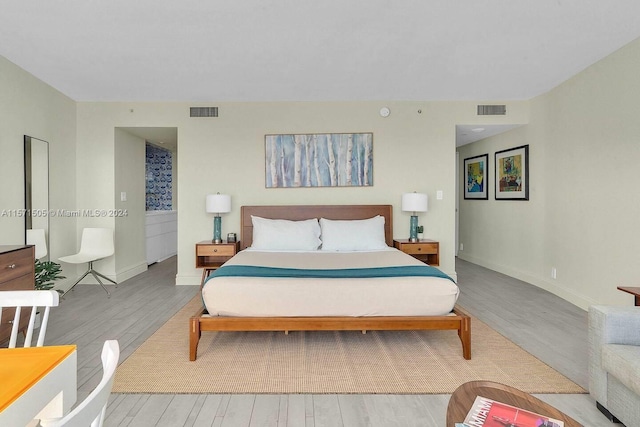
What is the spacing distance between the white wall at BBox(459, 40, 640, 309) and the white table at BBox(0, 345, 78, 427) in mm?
4267

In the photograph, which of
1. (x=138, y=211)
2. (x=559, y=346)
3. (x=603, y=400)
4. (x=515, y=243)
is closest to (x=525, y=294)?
(x=515, y=243)

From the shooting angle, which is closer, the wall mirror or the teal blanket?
the teal blanket

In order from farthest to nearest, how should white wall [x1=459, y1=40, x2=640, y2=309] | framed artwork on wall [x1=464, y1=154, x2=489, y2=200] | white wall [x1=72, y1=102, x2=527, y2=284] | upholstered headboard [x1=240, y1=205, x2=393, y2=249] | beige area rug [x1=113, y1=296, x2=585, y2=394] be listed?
framed artwork on wall [x1=464, y1=154, x2=489, y2=200] → white wall [x1=72, y1=102, x2=527, y2=284] → upholstered headboard [x1=240, y1=205, x2=393, y2=249] → white wall [x1=459, y1=40, x2=640, y2=309] → beige area rug [x1=113, y1=296, x2=585, y2=394]

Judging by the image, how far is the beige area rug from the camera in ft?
7.88

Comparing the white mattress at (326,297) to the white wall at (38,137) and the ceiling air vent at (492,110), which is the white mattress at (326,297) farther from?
the ceiling air vent at (492,110)

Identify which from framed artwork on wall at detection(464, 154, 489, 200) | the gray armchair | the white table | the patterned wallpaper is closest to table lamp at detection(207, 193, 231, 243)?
the patterned wallpaper

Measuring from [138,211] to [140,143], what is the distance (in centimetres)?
111

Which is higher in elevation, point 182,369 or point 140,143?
point 140,143

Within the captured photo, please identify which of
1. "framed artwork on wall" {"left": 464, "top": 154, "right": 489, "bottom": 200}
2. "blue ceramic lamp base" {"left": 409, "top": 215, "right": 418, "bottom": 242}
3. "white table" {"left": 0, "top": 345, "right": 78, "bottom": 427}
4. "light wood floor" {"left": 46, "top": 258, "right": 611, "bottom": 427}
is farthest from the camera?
"framed artwork on wall" {"left": 464, "top": 154, "right": 489, "bottom": 200}

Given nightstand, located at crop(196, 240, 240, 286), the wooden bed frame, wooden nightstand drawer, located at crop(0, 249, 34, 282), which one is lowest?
the wooden bed frame

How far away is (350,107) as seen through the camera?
5.20 metres

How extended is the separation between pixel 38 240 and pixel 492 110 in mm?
5843

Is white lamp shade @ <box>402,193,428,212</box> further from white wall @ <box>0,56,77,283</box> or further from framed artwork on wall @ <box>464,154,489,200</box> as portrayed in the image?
white wall @ <box>0,56,77,283</box>

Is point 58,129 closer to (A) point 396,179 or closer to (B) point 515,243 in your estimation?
(A) point 396,179
